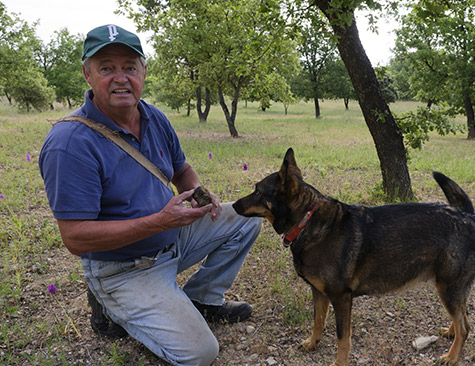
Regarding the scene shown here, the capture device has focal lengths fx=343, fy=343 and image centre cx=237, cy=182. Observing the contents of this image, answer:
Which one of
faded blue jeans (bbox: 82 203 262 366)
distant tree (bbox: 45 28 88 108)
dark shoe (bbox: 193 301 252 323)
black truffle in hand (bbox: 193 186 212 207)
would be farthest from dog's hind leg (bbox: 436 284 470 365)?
distant tree (bbox: 45 28 88 108)

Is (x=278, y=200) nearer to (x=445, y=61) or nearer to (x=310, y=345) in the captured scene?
(x=310, y=345)

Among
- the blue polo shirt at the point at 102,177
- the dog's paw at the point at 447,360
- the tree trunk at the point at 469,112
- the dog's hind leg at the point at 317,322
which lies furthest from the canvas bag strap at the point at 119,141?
the tree trunk at the point at 469,112

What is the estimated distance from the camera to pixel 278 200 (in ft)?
10.2

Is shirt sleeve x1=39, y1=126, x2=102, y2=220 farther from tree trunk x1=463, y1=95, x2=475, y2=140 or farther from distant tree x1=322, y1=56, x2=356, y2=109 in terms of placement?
distant tree x1=322, y1=56, x2=356, y2=109

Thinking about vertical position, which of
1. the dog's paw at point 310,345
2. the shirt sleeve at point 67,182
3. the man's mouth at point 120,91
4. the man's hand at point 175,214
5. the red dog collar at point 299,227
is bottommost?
the dog's paw at point 310,345

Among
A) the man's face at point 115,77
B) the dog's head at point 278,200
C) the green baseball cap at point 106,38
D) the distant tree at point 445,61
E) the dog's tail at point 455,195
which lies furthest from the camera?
the distant tree at point 445,61

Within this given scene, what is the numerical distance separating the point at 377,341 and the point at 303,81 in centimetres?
4017

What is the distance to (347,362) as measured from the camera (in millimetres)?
3025

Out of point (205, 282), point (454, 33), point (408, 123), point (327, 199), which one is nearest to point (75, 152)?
point (205, 282)

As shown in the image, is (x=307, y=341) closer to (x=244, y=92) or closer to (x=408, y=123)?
(x=408, y=123)

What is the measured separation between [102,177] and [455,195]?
10.4 feet

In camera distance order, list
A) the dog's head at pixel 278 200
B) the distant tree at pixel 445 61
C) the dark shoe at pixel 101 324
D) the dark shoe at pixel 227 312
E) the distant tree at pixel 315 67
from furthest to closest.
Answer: the distant tree at pixel 315 67, the distant tree at pixel 445 61, the dark shoe at pixel 227 312, the dark shoe at pixel 101 324, the dog's head at pixel 278 200

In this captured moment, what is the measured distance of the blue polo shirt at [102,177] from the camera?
2.56m

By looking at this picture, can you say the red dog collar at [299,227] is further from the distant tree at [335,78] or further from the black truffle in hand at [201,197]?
the distant tree at [335,78]
